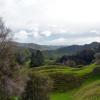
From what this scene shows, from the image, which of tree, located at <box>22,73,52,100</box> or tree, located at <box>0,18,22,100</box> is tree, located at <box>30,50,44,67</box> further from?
tree, located at <box>0,18,22,100</box>

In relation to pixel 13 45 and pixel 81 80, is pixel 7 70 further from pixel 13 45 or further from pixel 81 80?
pixel 81 80

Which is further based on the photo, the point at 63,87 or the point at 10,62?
the point at 63,87

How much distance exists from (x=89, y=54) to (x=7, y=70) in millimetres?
151262

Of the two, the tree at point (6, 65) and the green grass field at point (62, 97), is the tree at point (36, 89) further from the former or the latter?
the green grass field at point (62, 97)

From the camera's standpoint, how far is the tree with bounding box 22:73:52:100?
170 ft

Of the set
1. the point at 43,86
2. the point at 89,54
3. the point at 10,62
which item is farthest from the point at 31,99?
the point at 89,54

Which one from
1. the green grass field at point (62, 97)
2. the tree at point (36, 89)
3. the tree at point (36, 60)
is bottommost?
the green grass field at point (62, 97)

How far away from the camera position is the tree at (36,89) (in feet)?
170

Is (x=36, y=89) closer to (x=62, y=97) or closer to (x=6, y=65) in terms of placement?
(x=6, y=65)

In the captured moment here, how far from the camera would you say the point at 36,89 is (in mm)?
52219

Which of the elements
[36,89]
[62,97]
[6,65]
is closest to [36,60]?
[62,97]


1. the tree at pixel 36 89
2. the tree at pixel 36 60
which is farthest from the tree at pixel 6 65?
the tree at pixel 36 60

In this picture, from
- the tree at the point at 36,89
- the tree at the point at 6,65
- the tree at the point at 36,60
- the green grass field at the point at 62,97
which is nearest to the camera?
the tree at the point at 6,65

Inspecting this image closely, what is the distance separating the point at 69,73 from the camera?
10538 centimetres
